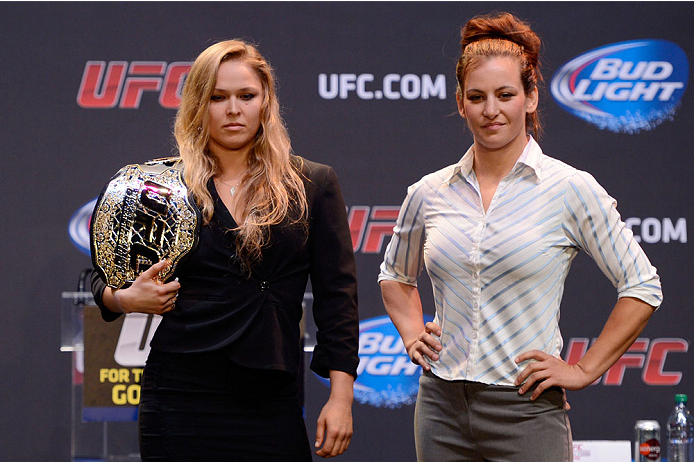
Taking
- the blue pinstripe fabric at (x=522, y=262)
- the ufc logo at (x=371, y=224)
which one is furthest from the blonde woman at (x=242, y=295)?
the ufc logo at (x=371, y=224)

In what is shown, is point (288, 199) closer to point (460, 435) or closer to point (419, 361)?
point (419, 361)

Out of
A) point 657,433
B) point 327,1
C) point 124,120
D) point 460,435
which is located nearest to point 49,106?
point 124,120

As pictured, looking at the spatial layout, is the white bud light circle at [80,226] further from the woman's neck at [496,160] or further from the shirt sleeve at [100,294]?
the woman's neck at [496,160]

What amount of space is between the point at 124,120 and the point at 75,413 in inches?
61.3

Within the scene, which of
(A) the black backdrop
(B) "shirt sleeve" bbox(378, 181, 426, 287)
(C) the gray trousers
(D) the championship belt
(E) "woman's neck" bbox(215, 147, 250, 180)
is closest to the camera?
(C) the gray trousers

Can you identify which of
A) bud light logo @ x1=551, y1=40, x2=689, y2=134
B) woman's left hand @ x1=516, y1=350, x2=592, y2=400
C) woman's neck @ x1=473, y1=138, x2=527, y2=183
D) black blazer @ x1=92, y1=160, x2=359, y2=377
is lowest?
woman's left hand @ x1=516, y1=350, x2=592, y2=400

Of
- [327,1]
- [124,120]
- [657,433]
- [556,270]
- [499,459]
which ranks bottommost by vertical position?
[657,433]

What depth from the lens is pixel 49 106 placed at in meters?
4.02

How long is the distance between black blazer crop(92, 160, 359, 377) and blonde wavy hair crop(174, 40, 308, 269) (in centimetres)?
3

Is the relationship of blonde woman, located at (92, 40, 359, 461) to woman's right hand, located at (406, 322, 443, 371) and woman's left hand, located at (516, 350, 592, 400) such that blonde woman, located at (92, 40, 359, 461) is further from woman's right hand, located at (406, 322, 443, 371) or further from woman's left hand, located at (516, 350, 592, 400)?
woman's left hand, located at (516, 350, 592, 400)

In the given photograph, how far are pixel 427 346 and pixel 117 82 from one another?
106 inches

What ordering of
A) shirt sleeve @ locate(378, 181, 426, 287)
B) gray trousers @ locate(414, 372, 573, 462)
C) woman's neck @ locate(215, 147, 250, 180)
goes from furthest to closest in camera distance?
shirt sleeve @ locate(378, 181, 426, 287)
woman's neck @ locate(215, 147, 250, 180)
gray trousers @ locate(414, 372, 573, 462)

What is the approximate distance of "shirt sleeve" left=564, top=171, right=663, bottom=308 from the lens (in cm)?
182

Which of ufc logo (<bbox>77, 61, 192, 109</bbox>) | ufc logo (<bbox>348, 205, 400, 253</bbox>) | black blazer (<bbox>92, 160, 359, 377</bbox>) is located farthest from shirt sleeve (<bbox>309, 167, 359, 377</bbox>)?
ufc logo (<bbox>77, 61, 192, 109</bbox>)
